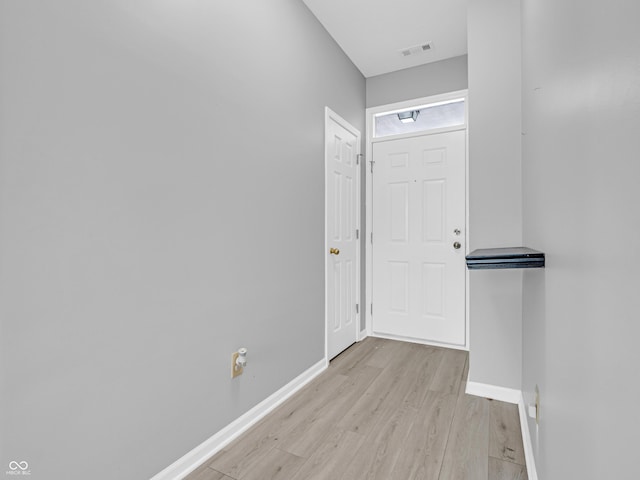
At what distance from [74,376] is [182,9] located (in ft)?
5.05

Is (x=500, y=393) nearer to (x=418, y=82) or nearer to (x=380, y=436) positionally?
(x=380, y=436)

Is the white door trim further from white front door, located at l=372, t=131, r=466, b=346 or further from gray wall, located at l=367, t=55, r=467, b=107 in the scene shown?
gray wall, located at l=367, t=55, r=467, b=107

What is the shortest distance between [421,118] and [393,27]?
90 cm

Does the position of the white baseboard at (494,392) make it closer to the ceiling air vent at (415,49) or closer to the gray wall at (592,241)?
the gray wall at (592,241)

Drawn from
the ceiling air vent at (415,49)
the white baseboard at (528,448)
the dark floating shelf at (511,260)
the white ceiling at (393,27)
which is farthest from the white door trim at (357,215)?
the dark floating shelf at (511,260)

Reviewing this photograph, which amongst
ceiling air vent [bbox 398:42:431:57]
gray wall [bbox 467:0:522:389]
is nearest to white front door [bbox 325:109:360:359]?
ceiling air vent [bbox 398:42:431:57]

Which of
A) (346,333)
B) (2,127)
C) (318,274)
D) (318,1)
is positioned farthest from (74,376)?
(318,1)

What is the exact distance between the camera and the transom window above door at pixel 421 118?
318cm

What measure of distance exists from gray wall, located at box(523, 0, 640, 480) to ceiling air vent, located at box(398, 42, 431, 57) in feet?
6.98

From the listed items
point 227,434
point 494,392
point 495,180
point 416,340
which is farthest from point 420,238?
point 227,434

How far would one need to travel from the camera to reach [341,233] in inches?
119

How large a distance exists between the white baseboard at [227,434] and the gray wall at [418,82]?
277 centimetres

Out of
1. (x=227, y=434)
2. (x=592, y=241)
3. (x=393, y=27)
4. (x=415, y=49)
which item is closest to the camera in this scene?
(x=592, y=241)

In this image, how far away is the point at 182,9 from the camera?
148cm
